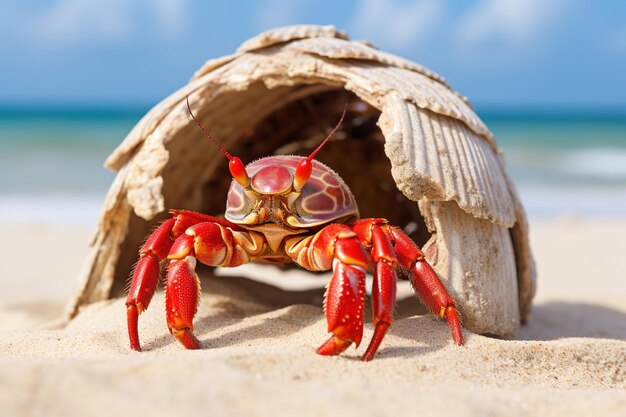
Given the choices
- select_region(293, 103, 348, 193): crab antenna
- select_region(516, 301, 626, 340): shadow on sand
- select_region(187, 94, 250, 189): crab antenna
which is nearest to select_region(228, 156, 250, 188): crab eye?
select_region(187, 94, 250, 189): crab antenna

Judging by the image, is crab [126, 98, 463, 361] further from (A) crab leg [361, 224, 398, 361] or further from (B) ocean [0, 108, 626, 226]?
(B) ocean [0, 108, 626, 226]

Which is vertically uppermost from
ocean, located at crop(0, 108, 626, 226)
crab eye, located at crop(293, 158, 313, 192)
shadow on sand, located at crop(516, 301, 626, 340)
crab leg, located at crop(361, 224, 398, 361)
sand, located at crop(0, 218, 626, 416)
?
crab eye, located at crop(293, 158, 313, 192)

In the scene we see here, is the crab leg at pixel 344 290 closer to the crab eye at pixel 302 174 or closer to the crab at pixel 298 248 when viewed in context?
the crab at pixel 298 248

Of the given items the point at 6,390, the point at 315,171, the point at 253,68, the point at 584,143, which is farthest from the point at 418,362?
the point at 584,143

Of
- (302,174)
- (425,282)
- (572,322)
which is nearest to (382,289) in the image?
(425,282)

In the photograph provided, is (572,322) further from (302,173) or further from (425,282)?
(302,173)

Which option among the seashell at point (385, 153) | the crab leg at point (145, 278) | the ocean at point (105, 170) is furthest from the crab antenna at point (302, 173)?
the ocean at point (105, 170)
